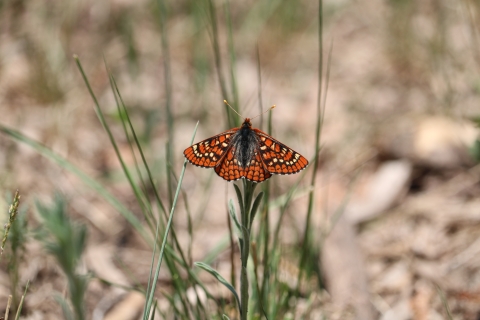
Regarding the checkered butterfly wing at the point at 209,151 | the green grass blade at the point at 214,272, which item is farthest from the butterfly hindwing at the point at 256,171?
the green grass blade at the point at 214,272

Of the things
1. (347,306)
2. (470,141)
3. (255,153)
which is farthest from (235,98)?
(470,141)

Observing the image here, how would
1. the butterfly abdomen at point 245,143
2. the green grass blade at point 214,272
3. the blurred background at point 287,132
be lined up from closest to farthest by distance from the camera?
the green grass blade at point 214,272 < the butterfly abdomen at point 245,143 < the blurred background at point 287,132

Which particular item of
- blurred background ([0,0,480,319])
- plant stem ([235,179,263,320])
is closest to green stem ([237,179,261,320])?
plant stem ([235,179,263,320])

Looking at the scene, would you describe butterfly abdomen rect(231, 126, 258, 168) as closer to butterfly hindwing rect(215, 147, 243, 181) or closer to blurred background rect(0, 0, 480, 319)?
butterfly hindwing rect(215, 147, 243, 181)

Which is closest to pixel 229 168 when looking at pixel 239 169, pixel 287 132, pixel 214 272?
pixel 239 169

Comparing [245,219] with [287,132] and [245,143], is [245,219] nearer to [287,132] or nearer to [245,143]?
[245,143]

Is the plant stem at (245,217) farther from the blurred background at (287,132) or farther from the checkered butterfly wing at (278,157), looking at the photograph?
the blurred background at (287,132)

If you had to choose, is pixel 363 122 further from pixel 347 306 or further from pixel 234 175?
pixel 234 175
